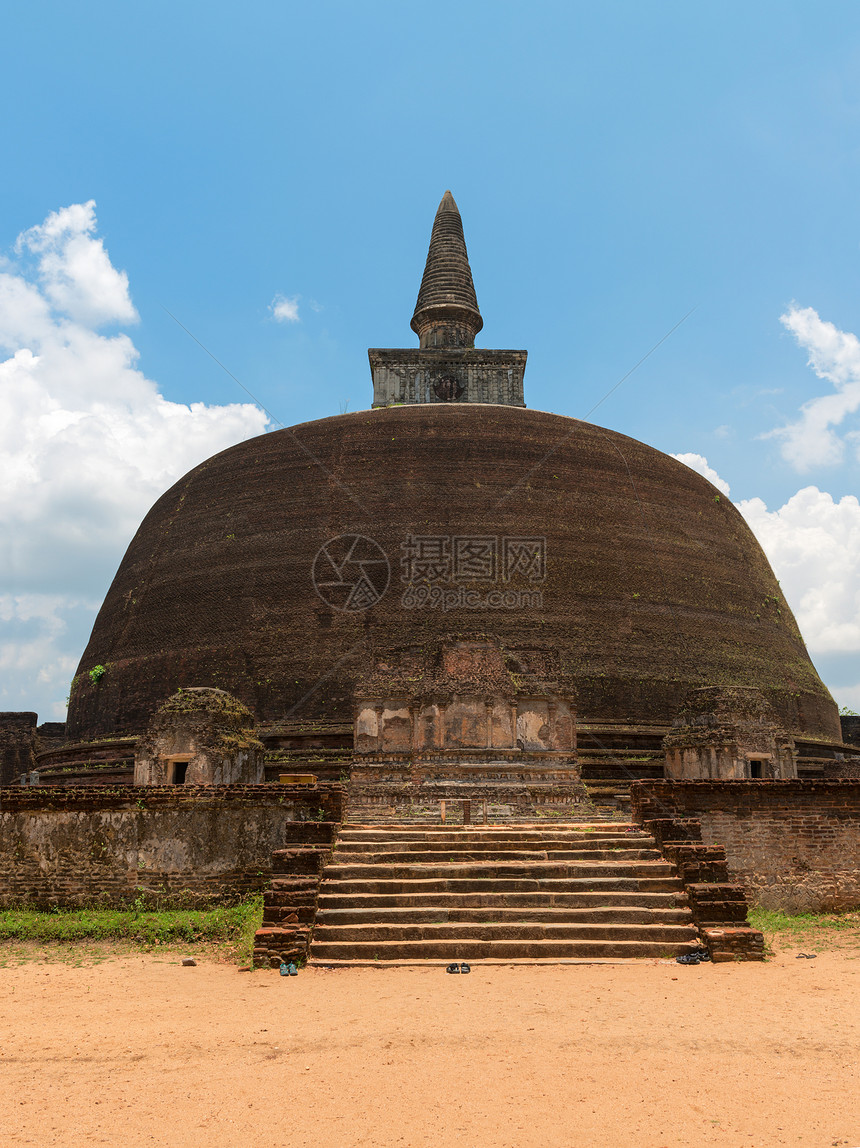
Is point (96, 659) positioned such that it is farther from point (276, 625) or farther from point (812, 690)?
point (812, 690)

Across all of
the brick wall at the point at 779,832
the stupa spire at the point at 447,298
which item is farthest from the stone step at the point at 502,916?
the stupa spire at the point at 447,298

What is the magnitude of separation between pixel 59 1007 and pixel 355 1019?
97.4 inches

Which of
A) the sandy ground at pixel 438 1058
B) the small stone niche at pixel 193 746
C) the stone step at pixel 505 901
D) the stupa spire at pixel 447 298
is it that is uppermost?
the stupa spire at pixel 447 298

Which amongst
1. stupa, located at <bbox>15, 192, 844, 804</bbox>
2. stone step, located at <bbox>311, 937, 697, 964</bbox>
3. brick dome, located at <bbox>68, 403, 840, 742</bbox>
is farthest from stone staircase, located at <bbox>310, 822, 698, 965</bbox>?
brick dome, located at <bbox>68, 403, 840, 742</bbox>

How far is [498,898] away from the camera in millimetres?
8695

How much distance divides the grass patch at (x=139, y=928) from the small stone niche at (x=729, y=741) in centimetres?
842

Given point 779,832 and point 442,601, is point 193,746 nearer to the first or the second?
point 442,601

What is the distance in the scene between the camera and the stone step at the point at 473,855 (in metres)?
9.37

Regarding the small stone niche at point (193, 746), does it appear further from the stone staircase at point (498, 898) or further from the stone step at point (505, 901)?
the stone step at point (505, 901)

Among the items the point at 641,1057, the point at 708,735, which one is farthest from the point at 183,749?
the point at 641,1057

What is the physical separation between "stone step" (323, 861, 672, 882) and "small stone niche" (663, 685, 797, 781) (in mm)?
6142

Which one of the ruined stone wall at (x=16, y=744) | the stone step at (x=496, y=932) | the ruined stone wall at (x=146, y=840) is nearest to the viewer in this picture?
the stone step at (x=496, y=932)

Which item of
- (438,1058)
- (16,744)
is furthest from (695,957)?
(16,744)

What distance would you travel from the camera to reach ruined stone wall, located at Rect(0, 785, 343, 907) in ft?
32.9
